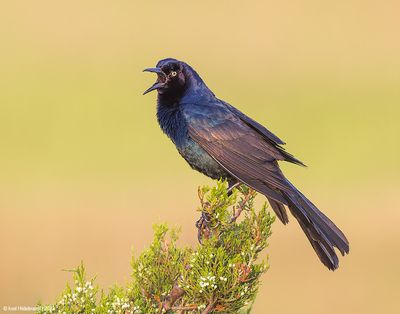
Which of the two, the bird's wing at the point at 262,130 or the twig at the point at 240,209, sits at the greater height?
the bird's wing at the point at 262,130

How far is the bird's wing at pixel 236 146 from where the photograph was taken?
4.90 m

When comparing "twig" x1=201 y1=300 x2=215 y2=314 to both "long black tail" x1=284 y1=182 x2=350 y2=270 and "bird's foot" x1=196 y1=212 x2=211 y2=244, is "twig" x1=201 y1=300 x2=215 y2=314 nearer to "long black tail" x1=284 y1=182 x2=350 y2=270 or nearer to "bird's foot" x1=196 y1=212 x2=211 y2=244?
Answer: "bird's foot" x1=196 y1=212 x2=211 y2=244

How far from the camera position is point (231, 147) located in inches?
204

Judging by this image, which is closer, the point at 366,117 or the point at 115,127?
the point at 115,127

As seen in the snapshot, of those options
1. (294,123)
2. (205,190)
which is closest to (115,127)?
(294,123)

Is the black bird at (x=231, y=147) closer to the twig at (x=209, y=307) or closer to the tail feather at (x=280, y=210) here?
the tail feather at (x=280, y=210)

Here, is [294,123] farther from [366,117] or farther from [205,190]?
[205,190]

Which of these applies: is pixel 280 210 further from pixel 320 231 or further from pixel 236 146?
pixel 236 146

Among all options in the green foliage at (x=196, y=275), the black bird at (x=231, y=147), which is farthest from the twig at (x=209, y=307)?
the black bird at (x=231, y=147)

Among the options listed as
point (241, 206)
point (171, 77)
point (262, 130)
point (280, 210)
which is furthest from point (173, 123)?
point (241, 206)

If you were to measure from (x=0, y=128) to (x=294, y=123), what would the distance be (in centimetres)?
501

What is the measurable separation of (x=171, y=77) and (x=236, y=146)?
28.9 inches

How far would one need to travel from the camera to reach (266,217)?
4.06 m

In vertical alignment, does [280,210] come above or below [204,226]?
above
